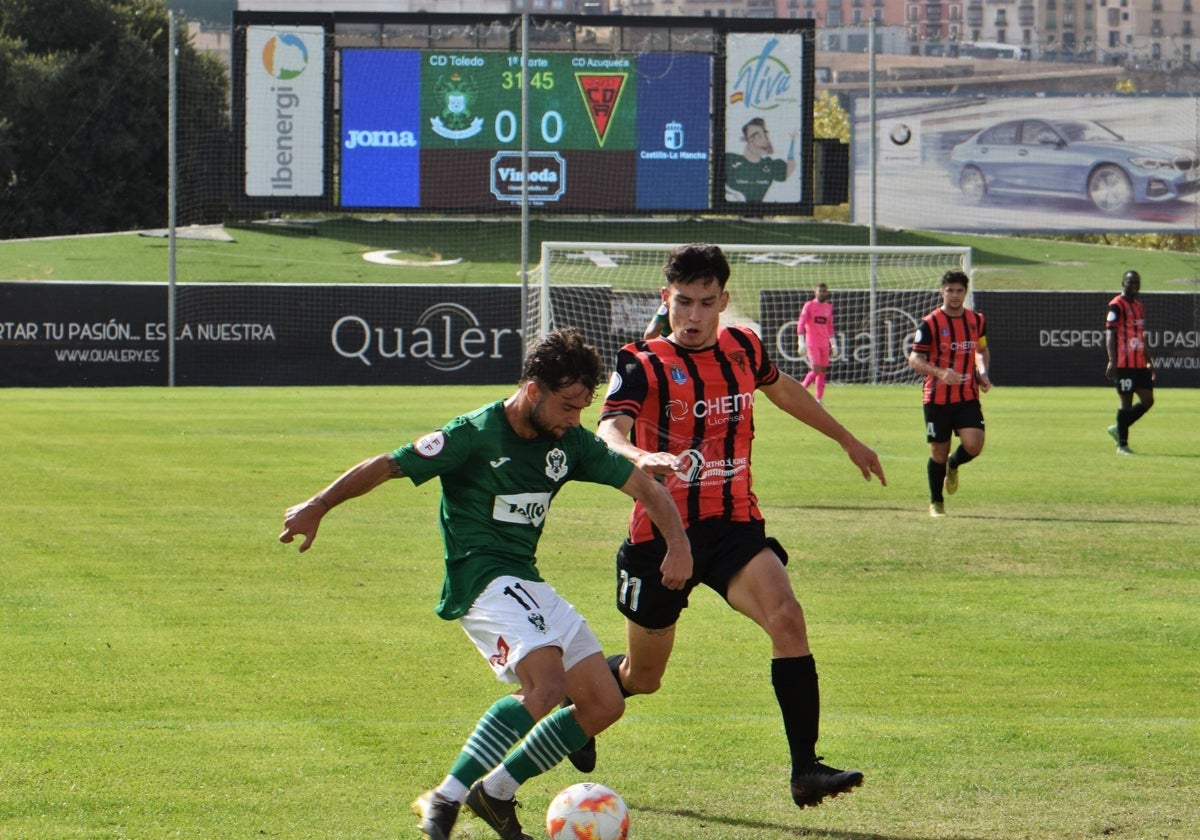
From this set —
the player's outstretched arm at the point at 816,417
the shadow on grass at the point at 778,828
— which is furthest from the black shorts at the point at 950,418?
the shadow on grass at the point at 778,828

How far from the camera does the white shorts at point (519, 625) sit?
5535mm

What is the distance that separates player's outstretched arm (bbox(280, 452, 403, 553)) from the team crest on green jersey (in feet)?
1.87

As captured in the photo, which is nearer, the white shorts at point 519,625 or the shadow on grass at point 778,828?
the white shorts at point 519,625

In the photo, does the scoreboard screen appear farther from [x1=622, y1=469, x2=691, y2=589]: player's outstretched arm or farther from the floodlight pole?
[x1=622, y1=469, x2=691, y2=589]: player's outstretched arm

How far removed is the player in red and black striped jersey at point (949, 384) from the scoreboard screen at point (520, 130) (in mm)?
28351

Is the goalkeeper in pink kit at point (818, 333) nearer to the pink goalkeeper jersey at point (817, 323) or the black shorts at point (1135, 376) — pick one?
the pink goalkeeper jersey at point (817, 323)

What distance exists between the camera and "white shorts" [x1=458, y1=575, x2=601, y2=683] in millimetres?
5535

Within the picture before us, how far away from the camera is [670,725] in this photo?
288 inches

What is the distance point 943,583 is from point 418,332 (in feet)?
77.2

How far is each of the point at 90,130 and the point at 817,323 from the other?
36.9 metres

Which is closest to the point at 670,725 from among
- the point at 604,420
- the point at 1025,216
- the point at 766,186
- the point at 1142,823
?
the point at 604,420

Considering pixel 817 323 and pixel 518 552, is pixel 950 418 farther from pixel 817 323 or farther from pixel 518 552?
pixel 817 323

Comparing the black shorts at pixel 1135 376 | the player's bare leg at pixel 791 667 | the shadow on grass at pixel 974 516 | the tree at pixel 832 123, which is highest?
the tree at pixel 832 123

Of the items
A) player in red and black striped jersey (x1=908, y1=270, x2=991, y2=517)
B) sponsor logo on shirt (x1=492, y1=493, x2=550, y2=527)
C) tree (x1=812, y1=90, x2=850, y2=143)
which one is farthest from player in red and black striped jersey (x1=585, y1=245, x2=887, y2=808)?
tree (x1=812, y1=90, x2=850, y2=143)
